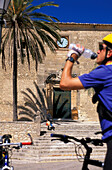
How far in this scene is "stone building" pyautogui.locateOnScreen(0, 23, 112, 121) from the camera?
16.2m

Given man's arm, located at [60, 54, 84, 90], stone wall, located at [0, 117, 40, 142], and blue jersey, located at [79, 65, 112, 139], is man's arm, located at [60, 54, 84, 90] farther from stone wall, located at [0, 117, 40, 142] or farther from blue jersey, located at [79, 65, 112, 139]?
stone wall, located at [0, 117, 40, 142]

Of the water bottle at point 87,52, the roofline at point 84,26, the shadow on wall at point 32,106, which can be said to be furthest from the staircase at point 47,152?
the roofline at point 84,26

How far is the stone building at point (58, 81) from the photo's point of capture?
16188mm

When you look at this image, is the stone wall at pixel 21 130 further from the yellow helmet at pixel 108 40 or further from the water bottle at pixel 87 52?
the yellow helmet at pixel 108 40

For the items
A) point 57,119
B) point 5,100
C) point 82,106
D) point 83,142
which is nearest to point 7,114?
point 5,100

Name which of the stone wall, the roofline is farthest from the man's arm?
the roofline

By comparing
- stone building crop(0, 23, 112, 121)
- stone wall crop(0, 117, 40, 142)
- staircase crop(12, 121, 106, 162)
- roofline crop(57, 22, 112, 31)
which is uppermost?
roofline crop(57, 22, 112, 31)

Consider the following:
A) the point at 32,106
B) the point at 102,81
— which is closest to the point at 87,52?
→ the point at 102,81

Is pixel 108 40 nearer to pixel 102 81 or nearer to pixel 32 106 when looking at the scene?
pixel 102 81

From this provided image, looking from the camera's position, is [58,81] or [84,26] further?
[84,26]

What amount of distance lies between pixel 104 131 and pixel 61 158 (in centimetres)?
756

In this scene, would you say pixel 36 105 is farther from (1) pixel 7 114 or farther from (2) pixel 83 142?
(2) pixel 83 142

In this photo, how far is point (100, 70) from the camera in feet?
5.47

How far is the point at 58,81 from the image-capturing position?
656 inches
